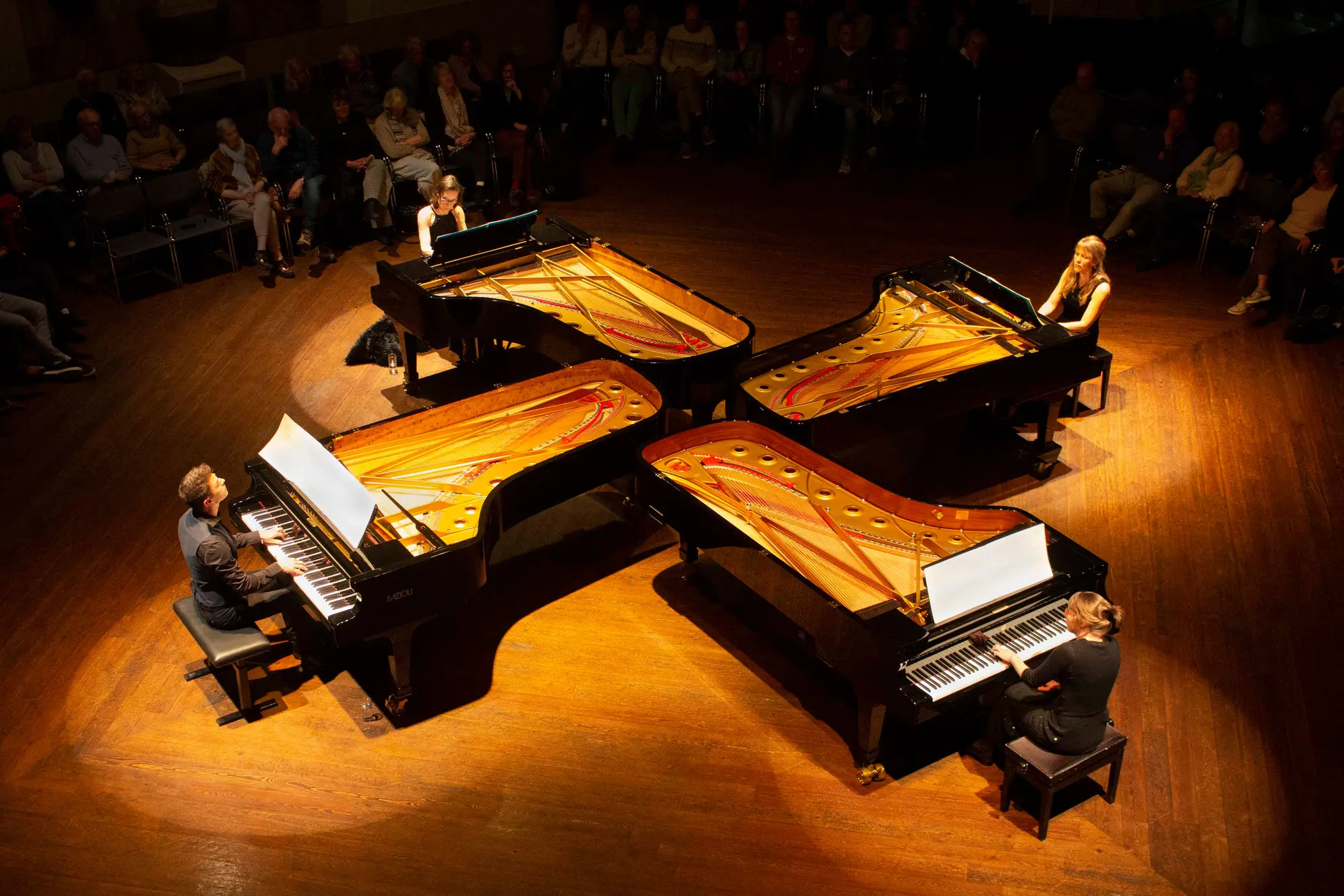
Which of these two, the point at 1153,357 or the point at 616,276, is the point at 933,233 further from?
the point at 616,276

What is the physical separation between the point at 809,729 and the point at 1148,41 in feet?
25.9

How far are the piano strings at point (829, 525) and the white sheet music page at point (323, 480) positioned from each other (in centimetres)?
138

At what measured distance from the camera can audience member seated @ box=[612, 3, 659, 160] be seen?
1108cm

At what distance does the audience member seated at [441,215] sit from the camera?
7.91 meters

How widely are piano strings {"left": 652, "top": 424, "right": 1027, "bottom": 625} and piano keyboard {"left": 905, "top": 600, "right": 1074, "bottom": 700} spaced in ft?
0.57

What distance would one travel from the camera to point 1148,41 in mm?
11070

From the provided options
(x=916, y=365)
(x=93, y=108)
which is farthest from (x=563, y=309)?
(x=93, y=108)

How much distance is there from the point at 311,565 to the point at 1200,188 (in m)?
6.60

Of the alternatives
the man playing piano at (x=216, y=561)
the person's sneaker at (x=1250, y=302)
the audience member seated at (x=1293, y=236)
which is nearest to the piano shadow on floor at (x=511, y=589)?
the man playing piano at (x=216, y=561)

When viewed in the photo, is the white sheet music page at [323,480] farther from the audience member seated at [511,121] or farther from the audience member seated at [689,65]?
the audience member seated at [689,65]

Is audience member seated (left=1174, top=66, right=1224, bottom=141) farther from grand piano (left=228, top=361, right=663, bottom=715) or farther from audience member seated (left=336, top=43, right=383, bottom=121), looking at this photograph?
audience member seated (left=336, top=43, right=383, bottom=121)

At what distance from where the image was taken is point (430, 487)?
5.79 m

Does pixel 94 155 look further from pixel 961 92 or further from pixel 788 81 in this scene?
pixel 961 92

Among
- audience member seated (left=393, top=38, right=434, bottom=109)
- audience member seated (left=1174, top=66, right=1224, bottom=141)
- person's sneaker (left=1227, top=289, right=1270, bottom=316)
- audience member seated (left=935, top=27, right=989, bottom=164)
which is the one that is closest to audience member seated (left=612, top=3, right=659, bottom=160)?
audience member seated (left=393, top=38, right=434, bottom=109)
